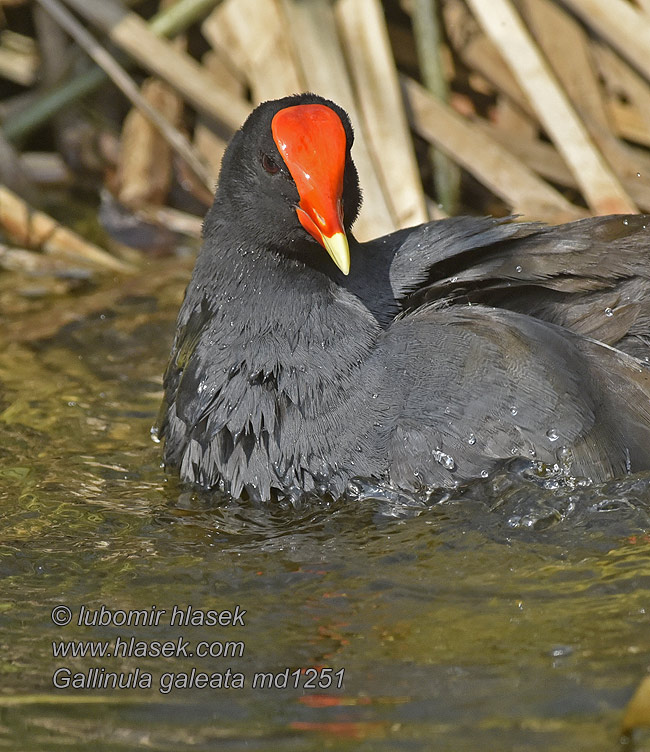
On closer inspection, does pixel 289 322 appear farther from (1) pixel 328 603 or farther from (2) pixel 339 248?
(1) pixel 328 603

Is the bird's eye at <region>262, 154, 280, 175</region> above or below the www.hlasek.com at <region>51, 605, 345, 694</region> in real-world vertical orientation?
above

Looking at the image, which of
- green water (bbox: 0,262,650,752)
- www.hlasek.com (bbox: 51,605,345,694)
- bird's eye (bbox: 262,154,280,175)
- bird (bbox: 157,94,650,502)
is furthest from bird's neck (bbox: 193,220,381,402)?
www.hlasek.com (bbox: 51,605,345,694)

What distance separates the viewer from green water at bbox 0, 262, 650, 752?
7.11 ft

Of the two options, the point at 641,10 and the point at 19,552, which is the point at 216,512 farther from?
the point at 641,10

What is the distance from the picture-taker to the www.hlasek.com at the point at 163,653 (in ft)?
7.64

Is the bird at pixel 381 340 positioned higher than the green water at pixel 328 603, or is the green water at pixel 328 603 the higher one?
the bird at pixel 381 340

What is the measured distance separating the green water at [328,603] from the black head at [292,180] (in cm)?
73

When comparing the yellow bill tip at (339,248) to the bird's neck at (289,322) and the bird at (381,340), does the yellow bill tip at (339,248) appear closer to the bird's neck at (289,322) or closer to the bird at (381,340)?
the bird at (381,340)

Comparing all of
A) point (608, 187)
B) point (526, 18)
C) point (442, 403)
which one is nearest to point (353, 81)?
point (526, 18)

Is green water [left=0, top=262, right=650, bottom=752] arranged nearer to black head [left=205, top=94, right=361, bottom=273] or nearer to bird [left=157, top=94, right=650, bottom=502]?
bird [left=157, top=94, right=650, bottom=502]

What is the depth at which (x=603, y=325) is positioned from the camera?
3270 mm

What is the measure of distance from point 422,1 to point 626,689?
394cm

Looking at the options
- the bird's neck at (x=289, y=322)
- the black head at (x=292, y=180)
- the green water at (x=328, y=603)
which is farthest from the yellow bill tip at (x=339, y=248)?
the green water at (x=328, y=603)

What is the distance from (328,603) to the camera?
8.71 ft
